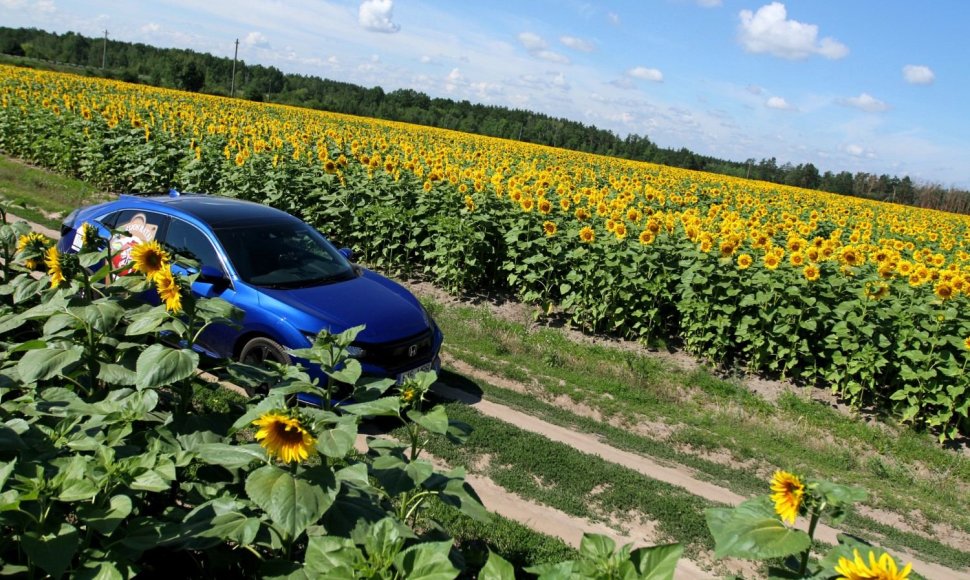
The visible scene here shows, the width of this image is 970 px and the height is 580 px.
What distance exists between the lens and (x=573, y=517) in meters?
5.10

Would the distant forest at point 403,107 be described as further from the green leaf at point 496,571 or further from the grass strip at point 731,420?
the green leaf at point 496,571

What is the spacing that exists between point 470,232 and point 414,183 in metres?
2.07

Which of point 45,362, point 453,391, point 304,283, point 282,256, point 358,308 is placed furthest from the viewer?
point 453,391

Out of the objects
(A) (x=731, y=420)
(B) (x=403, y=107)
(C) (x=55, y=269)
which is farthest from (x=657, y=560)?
(B) (x=403, y=107)

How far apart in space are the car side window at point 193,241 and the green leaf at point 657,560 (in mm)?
5475

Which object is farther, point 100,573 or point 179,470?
point 179,470

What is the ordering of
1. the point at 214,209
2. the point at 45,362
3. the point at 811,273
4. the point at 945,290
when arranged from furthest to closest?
the point at 811,273 → the point at 945,290 → the point at 214,209 → the point at 45,362

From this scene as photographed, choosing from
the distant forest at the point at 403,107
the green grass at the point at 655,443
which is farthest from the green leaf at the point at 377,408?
the distant forest at the point at 403,107

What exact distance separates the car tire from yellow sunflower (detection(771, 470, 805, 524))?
454cm

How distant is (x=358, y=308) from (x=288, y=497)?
4343mm

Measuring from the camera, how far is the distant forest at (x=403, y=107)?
6278 centimetres

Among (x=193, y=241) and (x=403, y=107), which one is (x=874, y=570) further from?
(x=403, y=107)

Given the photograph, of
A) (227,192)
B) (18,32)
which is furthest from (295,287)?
(18,32)

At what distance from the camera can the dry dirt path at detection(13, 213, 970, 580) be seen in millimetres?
4871
